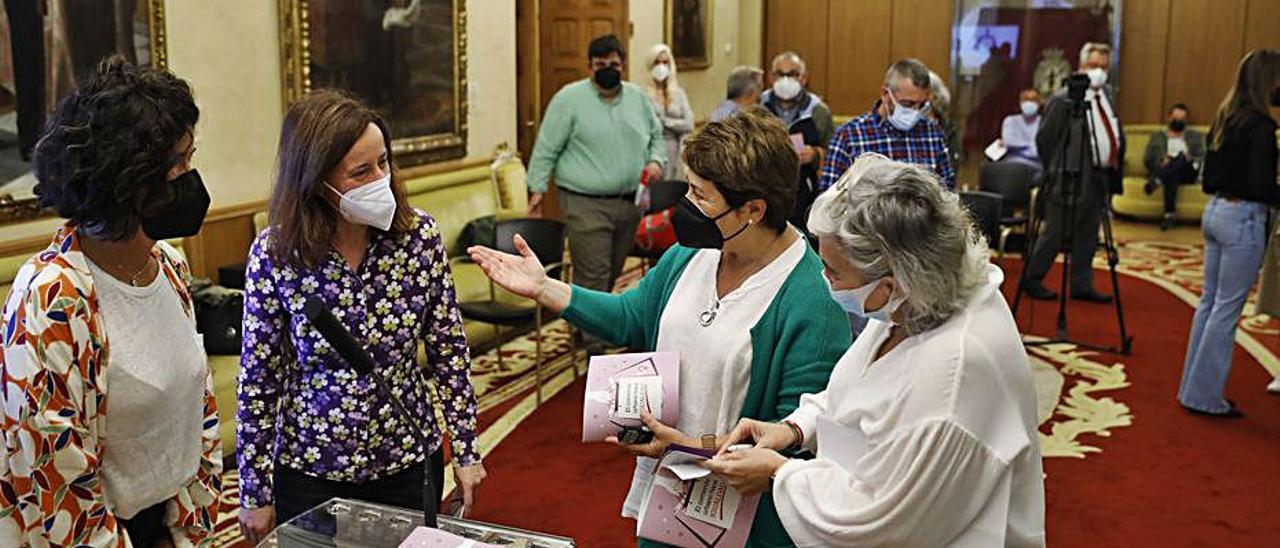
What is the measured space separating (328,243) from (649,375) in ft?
2.45

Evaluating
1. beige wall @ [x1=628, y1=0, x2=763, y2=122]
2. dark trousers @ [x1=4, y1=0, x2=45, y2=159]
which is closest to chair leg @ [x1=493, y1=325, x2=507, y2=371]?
dark trousers @ [x1=4, y1=0, x2=45, y2=159]

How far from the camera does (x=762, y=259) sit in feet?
8.82

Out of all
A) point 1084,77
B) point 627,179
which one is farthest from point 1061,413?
point 627,179

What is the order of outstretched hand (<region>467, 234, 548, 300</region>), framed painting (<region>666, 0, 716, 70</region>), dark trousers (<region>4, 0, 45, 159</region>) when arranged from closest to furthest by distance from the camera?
outstretched hand (<region>467, 234, 548, 300</region>), dark trousers (<region>4, 0, 45, 159</region>), framed painting (<region>666, 0, 716, 70</region>)

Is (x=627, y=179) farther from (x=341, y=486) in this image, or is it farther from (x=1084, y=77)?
(x=341, y=486)

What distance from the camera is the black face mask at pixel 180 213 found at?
7.13 feet

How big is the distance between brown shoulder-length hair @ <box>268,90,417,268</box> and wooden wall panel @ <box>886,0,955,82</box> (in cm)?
1268

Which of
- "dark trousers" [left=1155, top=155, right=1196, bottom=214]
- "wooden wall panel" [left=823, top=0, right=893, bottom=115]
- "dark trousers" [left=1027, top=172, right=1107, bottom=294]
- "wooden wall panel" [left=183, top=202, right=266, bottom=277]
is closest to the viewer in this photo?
"wooden wall panel" [left=183, top=202, right=266, bottom=277]

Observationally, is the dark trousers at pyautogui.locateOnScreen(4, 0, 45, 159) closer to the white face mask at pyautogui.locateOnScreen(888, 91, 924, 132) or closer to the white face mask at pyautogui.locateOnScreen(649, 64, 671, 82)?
the white face mask at pyautogui.locateOnScreen(888, 91, 924, 132)

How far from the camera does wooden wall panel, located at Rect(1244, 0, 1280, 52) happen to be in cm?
1329

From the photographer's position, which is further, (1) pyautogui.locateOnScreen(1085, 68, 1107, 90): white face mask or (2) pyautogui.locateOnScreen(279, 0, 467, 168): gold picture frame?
(1) pyautogui.locateOnScreen(1085, 68, 1107, 90): white face mask

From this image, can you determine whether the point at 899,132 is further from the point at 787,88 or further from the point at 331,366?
the point at 331,366

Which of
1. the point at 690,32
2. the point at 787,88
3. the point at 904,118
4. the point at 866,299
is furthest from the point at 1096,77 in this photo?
the point at 866,299

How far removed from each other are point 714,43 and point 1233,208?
8877 millimetres
